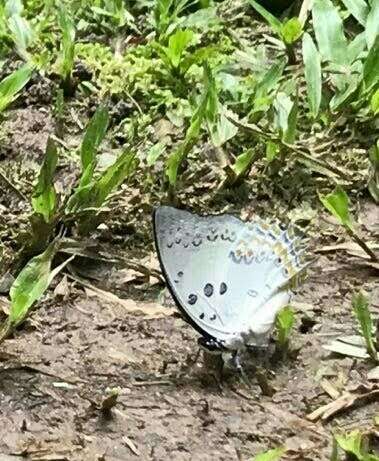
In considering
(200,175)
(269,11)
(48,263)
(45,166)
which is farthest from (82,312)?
(269,11)

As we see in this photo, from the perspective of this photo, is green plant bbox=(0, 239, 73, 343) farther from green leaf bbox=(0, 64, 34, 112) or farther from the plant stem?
green leaf bbox=(0, 64, 34, 112)

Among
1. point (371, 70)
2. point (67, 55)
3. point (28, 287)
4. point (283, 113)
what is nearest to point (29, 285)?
point (28, 287)

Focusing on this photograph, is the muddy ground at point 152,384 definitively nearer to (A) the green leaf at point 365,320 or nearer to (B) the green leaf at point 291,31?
(A) the green leaf at point 365,320

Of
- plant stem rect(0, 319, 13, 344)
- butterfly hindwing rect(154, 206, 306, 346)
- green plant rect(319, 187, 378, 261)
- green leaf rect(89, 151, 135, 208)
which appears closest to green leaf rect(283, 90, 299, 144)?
green plant rect(319, 187, 378, 261)

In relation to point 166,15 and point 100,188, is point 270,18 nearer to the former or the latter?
point 166,15

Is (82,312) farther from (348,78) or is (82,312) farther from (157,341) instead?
(348,78)

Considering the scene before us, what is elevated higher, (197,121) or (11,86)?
(11,86)

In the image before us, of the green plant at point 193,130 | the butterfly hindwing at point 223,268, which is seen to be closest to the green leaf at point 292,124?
the green plant at point 193,130
